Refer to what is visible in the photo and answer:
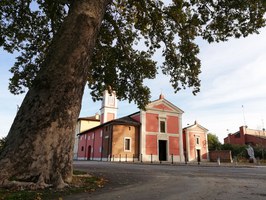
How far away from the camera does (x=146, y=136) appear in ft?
120

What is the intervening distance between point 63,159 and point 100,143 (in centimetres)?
3373

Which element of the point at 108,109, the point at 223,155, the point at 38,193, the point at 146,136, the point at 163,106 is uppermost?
the point at 108,109

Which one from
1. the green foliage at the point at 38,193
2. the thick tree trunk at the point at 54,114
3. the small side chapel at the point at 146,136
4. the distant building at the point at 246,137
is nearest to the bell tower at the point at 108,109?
the small side chapel at the point at 146,136

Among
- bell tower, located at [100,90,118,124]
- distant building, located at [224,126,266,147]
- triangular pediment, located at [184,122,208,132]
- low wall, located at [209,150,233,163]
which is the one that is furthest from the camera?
distant building, located at [224,126,266,147]

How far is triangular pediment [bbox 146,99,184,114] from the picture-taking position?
37991 millimetres

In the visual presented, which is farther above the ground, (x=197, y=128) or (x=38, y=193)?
(x=197, y=128)

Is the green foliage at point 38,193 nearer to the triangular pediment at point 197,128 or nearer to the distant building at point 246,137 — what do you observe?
the triangular pediment at point 197,128

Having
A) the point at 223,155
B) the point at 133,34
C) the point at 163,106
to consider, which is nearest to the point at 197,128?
the point at 223,155

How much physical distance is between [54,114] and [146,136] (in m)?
31.2

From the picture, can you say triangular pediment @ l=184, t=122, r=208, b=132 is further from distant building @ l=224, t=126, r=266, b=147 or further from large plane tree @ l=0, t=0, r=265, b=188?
large plane tree @ l=0, t=0, r=265, b=188

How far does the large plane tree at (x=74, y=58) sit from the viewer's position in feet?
18.8

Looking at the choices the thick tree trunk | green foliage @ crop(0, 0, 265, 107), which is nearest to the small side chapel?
green foliage @ crop(0, 0, 265, 107)

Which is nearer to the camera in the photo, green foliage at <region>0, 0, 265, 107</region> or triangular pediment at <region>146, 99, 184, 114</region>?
green foliage at <region>0, 0, 265, 107</region>

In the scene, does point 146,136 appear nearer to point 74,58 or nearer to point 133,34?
point 133,34
